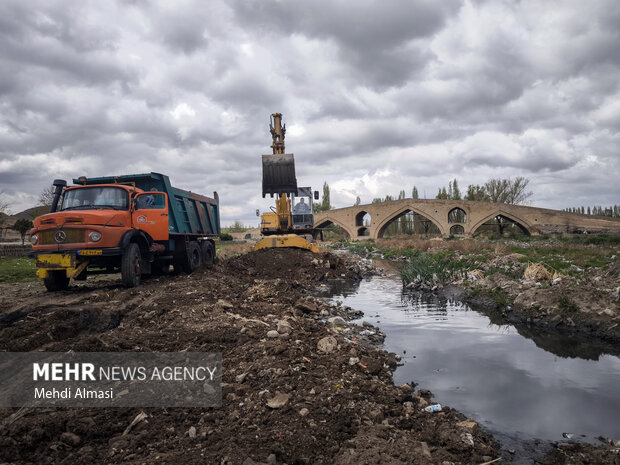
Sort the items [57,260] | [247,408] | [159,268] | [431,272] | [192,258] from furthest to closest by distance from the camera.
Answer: [431,272] < [192,258] < [159,268] < [57,260] < [247,408]

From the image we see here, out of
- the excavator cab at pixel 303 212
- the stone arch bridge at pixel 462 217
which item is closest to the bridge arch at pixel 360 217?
the stone arch bridge at pixel 462 217

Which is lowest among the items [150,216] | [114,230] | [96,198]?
[114,230]

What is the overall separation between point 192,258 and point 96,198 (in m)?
3.56

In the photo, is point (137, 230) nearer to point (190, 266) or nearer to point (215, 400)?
point (190, 266)

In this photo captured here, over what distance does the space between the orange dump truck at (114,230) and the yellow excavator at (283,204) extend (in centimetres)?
458

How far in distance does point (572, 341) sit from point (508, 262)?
21.8 ft

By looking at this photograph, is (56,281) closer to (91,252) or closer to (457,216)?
(91,252)

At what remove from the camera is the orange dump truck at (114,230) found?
7832 millimetres

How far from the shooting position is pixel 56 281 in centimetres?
847

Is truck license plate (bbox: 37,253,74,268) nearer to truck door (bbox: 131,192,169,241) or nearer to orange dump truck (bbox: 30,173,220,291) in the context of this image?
orange dump truck (bbox: 30,173,220,291)

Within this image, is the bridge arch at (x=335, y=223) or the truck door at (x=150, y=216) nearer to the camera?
the truck door at (x=150, y=216)

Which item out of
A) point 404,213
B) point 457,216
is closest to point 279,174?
point 404,213
